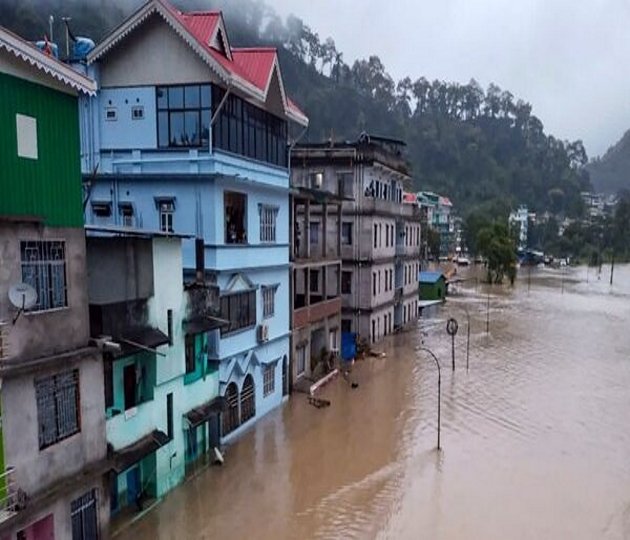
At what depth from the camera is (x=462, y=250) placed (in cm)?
12888

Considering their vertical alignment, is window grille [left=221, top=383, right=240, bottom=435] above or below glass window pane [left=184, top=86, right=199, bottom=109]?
below

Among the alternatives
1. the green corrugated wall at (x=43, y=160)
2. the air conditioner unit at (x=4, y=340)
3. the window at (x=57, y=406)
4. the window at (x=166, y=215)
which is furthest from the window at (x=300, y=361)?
the air conditioner unit at (x=4, y=340)

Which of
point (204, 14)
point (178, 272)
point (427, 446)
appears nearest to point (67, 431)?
point (178, 272)

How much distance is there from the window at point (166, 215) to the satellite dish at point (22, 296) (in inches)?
358

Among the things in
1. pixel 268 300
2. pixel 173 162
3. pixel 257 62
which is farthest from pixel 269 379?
pixel 257 62

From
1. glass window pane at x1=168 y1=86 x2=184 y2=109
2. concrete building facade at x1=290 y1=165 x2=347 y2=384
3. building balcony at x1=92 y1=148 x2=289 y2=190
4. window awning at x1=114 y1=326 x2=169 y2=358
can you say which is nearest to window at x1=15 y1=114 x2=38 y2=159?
window awning at x1=114 y1=326 x2=169 y2=358

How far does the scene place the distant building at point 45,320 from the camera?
1102cm

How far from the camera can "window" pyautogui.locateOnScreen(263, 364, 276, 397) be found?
23.6 meters

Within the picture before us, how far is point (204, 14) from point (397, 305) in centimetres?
2634

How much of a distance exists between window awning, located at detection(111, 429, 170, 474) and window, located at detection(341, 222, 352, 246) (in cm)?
2188

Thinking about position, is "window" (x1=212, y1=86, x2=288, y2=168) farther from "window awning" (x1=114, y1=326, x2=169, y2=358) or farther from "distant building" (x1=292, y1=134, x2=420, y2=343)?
"distant building" (x1=292, y1=134, x2=420, y2=343)

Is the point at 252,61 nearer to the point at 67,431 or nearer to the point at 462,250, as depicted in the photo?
the point at 67,431

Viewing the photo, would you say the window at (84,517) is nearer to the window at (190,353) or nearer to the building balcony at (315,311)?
the window at (190,353)

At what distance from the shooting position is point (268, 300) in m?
23.9
